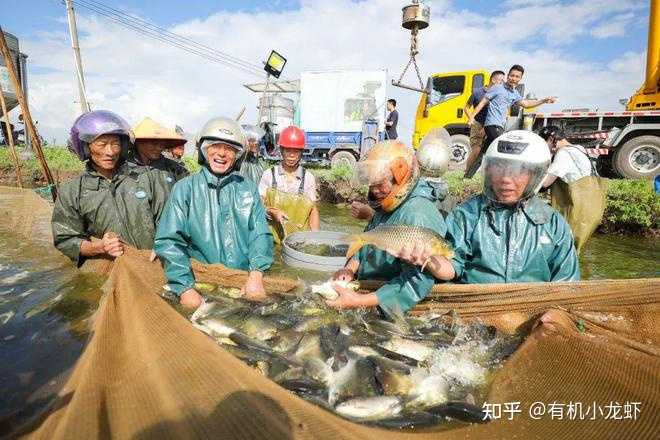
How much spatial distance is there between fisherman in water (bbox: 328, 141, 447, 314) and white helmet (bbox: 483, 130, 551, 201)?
1.86ft

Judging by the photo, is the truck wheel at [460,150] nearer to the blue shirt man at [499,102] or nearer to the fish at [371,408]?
the blue shirt man at [499,102]

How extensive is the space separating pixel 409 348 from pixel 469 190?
10.1m

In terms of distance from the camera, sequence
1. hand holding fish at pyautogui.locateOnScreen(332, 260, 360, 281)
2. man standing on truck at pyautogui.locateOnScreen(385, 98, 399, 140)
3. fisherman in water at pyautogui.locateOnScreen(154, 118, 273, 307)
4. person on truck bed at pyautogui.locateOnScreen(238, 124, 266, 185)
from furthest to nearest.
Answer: man standing on truck at pyautogui.locateOnScreen(385, 98, 399, 140) < person on truck bed at pyautogui.locateOnScreen(238, 124, 266, 185) < hand holding fish at pyautogui.locateOnScreen(332, 260, 360, 281) < fisherman in water at pyautogui.locateOnScreen(154, 118, 273, 307)

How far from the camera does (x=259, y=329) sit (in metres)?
3.26

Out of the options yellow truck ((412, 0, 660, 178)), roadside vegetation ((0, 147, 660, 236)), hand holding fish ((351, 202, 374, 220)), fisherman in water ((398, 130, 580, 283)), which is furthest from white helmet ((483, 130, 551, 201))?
yellow truck ((412, 0, 660, 178))

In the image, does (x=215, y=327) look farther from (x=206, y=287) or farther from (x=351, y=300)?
(x=351, y=300)

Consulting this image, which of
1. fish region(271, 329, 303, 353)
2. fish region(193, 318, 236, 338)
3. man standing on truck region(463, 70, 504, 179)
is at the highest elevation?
man standing on truck region(463, 70, 504, 179)

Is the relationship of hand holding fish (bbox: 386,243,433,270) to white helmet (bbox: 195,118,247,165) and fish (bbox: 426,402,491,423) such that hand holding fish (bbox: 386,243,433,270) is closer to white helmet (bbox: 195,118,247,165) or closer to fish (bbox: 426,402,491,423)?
fish (bbox: 426,402,491,423)

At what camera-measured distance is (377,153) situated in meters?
2.80

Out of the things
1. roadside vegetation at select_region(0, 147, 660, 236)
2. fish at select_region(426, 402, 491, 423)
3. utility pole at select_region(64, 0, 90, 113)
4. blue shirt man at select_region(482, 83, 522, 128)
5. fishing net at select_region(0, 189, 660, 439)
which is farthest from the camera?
utility pole at select_region(64, 0, 90, 113)

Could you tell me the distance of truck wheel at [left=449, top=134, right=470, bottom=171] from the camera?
15961 mm

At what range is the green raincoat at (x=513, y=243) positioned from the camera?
9.83ft

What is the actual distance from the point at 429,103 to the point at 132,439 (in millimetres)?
17036

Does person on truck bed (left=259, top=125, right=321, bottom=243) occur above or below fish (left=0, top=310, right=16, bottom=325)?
above
